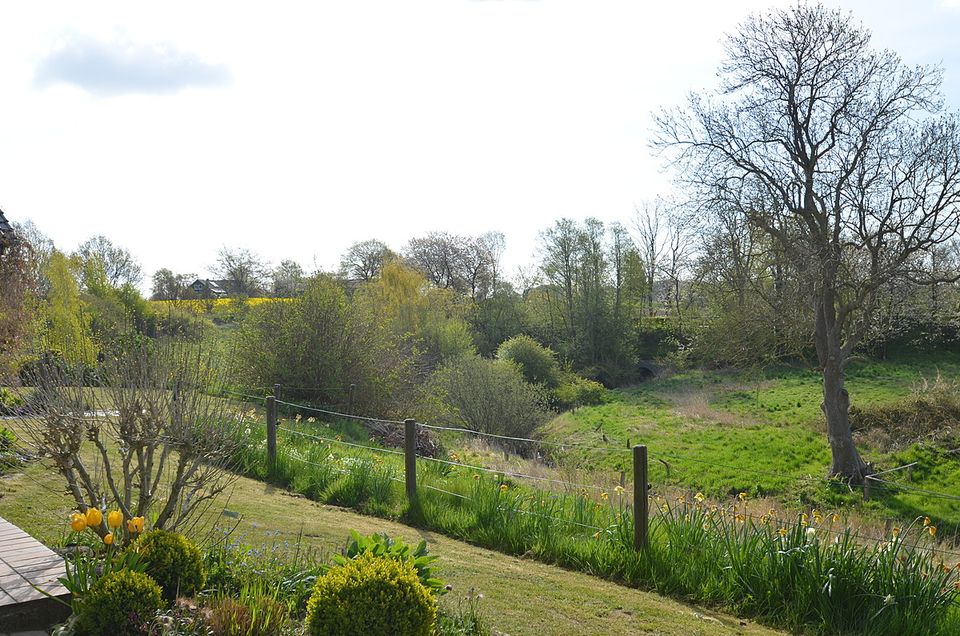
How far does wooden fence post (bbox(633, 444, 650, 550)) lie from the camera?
6730mm

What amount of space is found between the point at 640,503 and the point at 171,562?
13.3 feet

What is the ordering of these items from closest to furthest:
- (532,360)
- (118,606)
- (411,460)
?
1. (118,606)
2. (411,460)
3. (532,360)

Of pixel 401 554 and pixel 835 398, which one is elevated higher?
pixel 401 554

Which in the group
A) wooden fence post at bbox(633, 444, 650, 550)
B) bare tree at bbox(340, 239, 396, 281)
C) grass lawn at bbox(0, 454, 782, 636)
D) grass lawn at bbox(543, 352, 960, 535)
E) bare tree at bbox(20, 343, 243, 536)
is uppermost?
bare tree at bbox(340, 239, 396, 281)

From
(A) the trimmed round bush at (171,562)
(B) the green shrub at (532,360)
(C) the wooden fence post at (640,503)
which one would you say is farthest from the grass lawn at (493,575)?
(B) the green shrub at (532,360)

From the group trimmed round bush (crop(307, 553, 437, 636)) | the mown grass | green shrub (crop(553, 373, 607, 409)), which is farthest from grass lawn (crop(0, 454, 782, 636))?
green shrub (crop(553, 373, 607, 409))

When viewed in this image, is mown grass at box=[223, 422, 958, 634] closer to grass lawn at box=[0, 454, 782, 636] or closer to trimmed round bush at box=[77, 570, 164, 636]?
grass lawn at box=[0, 454, 782, 636]

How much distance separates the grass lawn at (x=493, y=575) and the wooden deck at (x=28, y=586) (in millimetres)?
672

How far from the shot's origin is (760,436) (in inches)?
926

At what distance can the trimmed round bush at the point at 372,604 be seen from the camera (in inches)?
148

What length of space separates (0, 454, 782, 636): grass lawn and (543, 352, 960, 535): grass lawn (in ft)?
13.9

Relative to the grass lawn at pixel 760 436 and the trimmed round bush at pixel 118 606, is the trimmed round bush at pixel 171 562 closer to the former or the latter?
the trimmed round bush at pixel 118 606

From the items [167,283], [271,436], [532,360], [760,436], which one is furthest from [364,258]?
[271,436]

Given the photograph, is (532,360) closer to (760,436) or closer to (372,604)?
(760,436)
